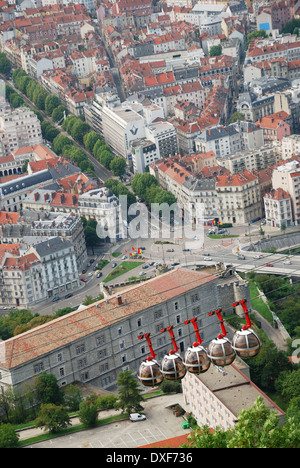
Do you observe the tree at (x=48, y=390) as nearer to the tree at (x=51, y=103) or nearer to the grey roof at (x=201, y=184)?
the grey roof at (x=201, y=184)

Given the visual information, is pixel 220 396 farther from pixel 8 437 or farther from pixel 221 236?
pixel 221 236

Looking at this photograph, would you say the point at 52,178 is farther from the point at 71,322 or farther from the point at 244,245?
the point at 71,322

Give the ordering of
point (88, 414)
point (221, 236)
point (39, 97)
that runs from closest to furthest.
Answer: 1. point (88, 414)
2. point (221, 236)
3. point (39, 97)

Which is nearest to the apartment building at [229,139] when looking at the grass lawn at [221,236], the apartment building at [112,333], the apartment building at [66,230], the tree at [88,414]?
the grass lawn at [221,236]

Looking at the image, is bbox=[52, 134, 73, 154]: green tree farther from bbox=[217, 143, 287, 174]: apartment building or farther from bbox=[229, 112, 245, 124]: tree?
bbox=[217, 143, 287, 174]: apartment building

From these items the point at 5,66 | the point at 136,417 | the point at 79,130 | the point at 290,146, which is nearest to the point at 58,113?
the point at 79,130

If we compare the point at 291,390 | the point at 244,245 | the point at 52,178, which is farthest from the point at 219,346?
the point at 52,178

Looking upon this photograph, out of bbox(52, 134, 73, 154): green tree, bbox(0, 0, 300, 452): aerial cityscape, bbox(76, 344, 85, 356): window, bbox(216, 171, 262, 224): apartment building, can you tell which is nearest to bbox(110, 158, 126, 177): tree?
bbox(0, 0, 300, 452): aerial cityscape

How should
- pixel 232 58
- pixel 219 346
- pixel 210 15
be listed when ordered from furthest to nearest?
pixel 210 15 < pixel 232 58 < pixel 219 346
